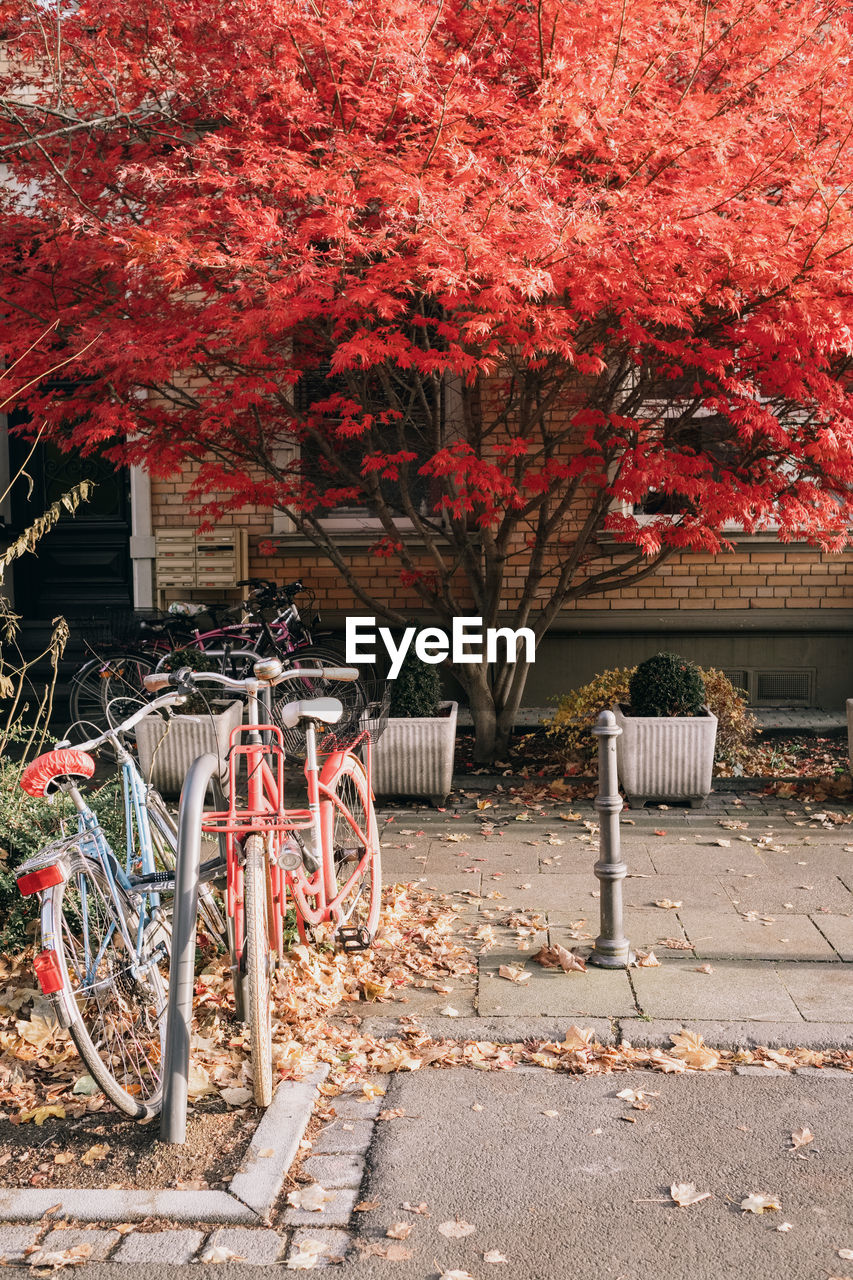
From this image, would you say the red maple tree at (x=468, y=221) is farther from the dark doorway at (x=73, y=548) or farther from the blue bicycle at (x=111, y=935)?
the blue bicycle at (x=111, y=935)

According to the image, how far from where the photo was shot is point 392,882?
20.7 feet

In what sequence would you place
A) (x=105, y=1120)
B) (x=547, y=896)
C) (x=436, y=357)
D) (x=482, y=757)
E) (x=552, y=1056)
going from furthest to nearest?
1. (x=482, y=757)
2. (x=436, y=357)
3. (x=547, y=896)
4. (x=552, y=1056)
5. (x=105, y=1120)

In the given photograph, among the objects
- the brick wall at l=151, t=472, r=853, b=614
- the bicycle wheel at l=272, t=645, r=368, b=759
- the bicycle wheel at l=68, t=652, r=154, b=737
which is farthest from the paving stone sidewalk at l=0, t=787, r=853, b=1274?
the brick wall at l=151, t=472, r=853, b=614

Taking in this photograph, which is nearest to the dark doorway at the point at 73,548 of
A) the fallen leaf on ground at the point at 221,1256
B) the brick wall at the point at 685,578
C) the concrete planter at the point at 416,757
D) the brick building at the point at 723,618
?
the brick wall at the point at 685,578

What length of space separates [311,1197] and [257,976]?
2.18ft

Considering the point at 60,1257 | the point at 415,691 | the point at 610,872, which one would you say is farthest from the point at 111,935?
the point at 415,691

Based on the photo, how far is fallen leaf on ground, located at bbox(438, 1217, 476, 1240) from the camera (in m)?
3.23

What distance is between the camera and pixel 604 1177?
352 centimetres

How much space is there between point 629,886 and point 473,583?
3407 mm

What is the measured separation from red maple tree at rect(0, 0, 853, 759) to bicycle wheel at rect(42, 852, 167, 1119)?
129 inches

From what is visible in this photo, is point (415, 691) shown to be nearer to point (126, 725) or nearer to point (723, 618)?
point (723, 618)

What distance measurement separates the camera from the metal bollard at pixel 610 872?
5094mm

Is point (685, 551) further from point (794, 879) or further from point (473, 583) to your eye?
point (794, 879)

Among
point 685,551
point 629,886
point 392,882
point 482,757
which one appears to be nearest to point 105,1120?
point 392,882
